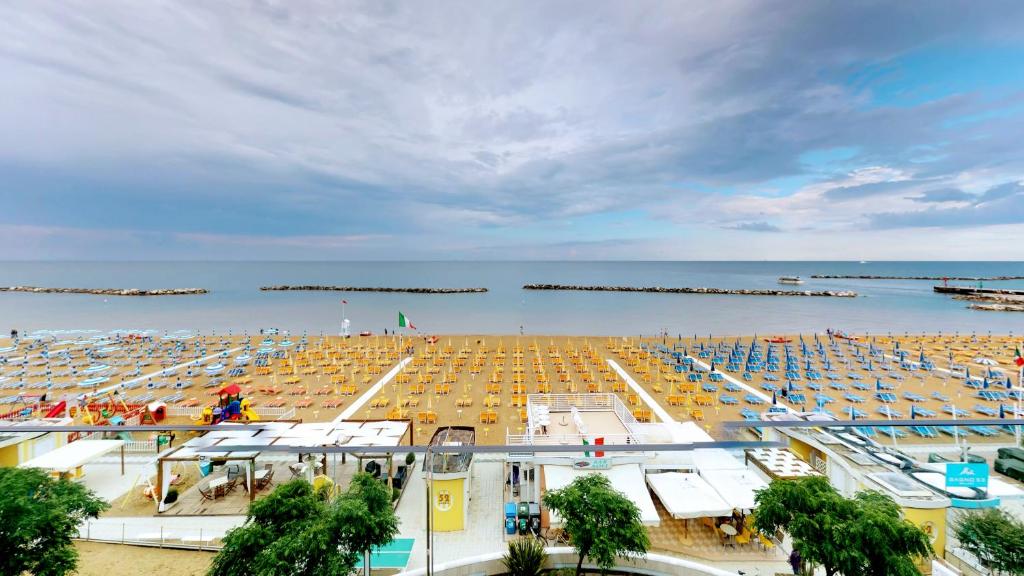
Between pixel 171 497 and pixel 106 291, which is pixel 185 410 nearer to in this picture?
pixel 171 497

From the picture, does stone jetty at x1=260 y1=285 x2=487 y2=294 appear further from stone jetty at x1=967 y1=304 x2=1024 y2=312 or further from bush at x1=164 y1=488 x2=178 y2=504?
stone jetty at x1=967 y1=304 x2=1024 y2=312

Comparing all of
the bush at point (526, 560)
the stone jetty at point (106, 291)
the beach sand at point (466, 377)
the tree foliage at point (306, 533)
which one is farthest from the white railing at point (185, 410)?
the stone jetty at point (106, 291)

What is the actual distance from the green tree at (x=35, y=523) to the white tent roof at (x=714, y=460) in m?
13.4

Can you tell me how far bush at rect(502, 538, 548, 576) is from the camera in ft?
28.0

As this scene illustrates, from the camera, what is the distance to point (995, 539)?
7.91 metres

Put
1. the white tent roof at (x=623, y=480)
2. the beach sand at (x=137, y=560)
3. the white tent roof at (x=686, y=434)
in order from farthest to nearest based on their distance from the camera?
the white tent roof at (x=686, y=434)
the white tent roof at (x=623, y=480)
the beach sand at (x=137, y=560)

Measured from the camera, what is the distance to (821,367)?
28812 millimetres

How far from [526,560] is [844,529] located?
5675 millimetres

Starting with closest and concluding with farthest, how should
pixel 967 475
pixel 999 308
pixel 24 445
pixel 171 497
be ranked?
pixel 967 475 < pixel 171 497 < pixel 24 445 < pixel 999 308

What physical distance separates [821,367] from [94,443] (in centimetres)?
3770

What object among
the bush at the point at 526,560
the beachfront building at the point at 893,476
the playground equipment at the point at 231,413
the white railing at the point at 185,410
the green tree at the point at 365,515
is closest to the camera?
the green tree at the point at 365,515

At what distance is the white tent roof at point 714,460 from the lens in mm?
11547

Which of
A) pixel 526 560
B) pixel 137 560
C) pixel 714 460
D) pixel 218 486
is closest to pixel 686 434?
pixel 714 460

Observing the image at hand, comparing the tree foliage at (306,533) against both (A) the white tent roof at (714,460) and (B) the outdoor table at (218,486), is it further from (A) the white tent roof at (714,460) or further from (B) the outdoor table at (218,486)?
(A) the white tent roof at (714,460)
